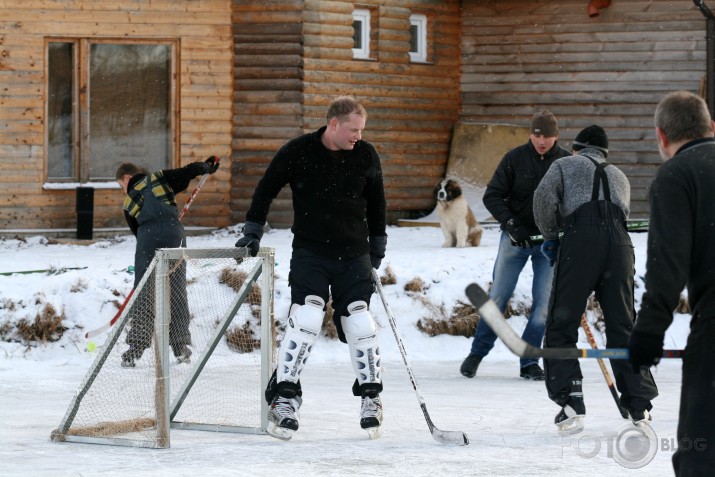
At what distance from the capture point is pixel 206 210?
16516 mm

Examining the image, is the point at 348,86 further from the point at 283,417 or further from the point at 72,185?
the point at 283,417

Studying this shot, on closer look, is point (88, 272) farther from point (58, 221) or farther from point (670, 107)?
point (670, 107)

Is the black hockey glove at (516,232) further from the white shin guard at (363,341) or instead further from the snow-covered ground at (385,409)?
the white shin guard at (363,341)

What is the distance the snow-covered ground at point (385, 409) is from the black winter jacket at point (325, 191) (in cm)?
98

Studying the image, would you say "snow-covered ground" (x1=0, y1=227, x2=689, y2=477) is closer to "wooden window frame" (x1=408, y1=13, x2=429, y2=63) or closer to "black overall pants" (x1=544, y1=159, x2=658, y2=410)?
"black overall pants" (x1=544, y1=159, x2=658, y2=410)

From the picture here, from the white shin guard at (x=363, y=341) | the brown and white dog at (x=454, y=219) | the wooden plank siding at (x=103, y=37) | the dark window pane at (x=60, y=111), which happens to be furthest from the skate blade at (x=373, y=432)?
the dark window pane at (x=60, y=111)

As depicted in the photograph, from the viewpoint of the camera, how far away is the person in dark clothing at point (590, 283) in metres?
6.49

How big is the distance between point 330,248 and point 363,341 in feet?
1.63

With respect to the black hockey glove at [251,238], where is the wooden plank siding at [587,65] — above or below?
above

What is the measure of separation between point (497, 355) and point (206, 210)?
7.13 meters

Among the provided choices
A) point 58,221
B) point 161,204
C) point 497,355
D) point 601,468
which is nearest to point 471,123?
point 58,221

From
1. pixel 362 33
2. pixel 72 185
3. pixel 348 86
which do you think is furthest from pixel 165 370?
pixel 362 33

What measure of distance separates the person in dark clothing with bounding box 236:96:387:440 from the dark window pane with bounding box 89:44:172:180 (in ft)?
32.2

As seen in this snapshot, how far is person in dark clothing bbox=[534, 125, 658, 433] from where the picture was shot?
6.49m
